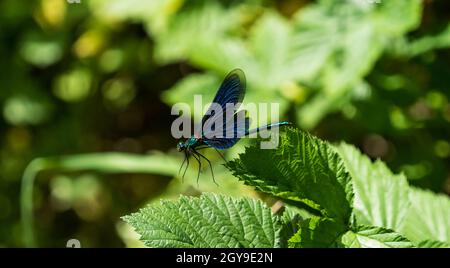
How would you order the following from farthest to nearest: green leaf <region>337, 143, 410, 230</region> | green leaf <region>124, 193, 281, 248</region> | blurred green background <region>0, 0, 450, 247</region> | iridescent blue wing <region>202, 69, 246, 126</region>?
blurred green background <region>0, 0, 450, 247</region>, iridescent blue wing <region>202, 69, 246, 126</region>, green leaf <region>337, 143, 410, 230</region>, green leaf <region>124, 193, 281, 248</region>

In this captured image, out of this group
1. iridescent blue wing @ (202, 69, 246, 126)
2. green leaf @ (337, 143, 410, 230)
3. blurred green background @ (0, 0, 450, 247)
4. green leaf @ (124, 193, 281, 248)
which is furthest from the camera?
blurred green background @ (0, 0, 450, 247)

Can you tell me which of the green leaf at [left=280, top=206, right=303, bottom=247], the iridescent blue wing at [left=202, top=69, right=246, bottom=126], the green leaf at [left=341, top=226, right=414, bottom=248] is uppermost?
the iridescent blue wing at [left=202, top=69, right=246, bottom=126]

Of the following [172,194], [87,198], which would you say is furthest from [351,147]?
[87,198]

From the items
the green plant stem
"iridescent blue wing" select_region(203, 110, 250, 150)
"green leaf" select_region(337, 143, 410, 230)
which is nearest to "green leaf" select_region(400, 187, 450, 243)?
"green leaf" select_region(337, 143, 410, 230)

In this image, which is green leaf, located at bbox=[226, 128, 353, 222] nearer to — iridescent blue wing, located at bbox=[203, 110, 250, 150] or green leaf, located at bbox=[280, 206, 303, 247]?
green leaf, located at bbox=[280, 206, 303, 247]

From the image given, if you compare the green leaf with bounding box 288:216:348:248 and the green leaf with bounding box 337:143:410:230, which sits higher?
the green leaf with bounding box 337:143:410:230

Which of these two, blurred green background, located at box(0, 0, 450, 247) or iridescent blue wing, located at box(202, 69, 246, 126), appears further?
blurred green background, located at box(0, 0, 450, 247)
